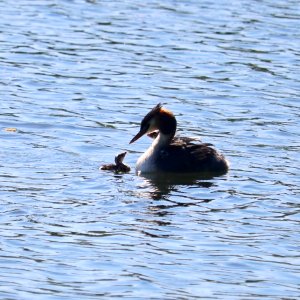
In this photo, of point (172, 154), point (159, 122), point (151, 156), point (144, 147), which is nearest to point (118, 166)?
point (151, 156)

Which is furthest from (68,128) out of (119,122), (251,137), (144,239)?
Result: (144,239)

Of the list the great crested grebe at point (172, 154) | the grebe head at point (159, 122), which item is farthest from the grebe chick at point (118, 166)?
the grebe head at point (159, 122)

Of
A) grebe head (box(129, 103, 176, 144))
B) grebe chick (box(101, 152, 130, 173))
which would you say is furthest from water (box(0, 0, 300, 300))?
grebe head (box(129, 103, 176, 144))

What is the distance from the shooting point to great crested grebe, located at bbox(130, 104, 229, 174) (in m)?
16.4

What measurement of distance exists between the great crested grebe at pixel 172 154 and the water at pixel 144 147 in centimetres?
20

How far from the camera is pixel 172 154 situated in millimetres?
16547

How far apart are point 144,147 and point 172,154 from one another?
165cm

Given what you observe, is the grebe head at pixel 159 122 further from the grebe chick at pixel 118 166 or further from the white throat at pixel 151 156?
the grebe chick at pixel 118 166

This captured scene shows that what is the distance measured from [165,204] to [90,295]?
3.75 metres

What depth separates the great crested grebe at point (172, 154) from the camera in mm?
16391

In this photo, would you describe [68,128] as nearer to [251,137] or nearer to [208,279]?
[251,137]

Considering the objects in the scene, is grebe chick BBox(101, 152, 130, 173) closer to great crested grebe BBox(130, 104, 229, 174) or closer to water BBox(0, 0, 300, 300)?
water BBox(0, 0, 300, 300)

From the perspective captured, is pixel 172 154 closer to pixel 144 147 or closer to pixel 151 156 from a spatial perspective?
pixel 151 156

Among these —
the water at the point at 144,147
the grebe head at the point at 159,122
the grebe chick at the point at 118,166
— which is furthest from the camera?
the grebe head at the point at 159,122
